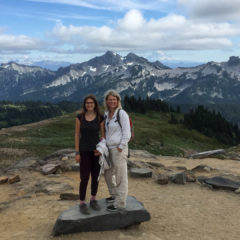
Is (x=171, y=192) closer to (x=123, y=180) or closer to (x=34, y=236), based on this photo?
(x=123, y=180)

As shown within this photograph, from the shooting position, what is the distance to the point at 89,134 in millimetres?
11281

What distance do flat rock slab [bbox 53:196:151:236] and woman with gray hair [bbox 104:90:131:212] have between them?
0.31 m

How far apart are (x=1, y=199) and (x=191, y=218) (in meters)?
10.8

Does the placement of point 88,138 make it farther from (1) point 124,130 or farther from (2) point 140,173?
(2) point 140,173

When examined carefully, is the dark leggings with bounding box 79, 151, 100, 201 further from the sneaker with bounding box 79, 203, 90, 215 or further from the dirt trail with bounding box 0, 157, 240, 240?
the dirt trail with bounding box 0, 157, 240, 240

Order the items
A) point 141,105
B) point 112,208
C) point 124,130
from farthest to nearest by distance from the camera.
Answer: point 141,105, point 112,208, point 124,130

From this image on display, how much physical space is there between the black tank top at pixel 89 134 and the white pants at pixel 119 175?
2.45ft

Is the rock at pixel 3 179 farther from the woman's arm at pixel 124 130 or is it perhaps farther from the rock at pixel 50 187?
the woman's arm at pixel 124 130

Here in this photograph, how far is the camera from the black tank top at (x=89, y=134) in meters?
11.2

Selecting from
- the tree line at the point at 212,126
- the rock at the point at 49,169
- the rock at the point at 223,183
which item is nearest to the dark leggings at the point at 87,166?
the rock at the point at 223,183

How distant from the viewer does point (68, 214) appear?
11.3 meters

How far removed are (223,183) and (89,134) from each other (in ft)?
39.0

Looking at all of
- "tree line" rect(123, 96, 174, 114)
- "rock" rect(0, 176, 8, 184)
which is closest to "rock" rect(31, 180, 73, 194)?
"rock" rect(0, 176, 8, 184)

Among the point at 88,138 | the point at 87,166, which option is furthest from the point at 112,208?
the point at 88,138
